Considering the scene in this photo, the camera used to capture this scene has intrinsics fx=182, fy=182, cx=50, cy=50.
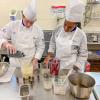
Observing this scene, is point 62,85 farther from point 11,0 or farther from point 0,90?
point 11,0

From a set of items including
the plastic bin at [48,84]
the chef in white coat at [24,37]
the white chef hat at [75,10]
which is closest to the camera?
the plastic bin at [48,84]

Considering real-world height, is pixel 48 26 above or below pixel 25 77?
above

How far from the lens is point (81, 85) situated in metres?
1.28

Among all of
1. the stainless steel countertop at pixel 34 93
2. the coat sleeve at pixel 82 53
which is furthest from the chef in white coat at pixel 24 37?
the stainless steel countertop at pixel 34 93

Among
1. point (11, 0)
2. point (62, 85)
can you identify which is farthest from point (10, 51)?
point (11, 0)

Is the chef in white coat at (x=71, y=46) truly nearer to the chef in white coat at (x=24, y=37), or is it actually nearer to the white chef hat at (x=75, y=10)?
the white chef hat at (x=75, y=10)

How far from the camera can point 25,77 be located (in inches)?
55.1

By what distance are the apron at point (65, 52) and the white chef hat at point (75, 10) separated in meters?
0.17

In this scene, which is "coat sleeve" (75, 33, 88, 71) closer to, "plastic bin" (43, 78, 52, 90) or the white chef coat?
the white chef coat

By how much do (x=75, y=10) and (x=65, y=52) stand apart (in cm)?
42

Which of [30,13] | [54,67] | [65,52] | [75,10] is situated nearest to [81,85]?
[54,67]

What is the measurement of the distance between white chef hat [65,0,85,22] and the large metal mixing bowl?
590 millimetres

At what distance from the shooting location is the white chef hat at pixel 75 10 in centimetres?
162

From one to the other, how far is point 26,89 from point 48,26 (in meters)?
1.59
